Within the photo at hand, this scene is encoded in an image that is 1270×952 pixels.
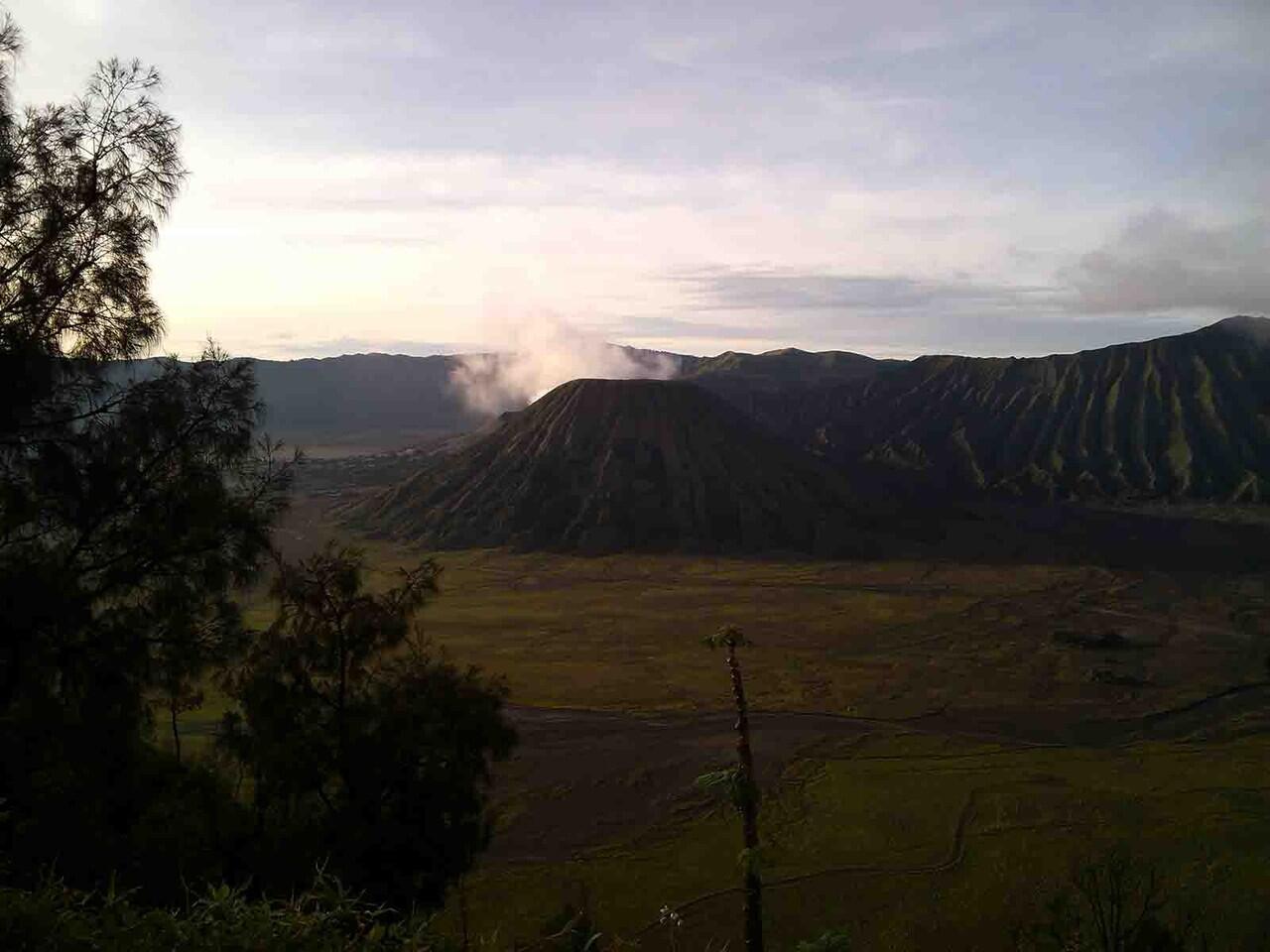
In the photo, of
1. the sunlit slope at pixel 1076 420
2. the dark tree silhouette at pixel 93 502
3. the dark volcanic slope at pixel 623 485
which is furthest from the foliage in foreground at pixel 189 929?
the sunlit slope at pixel 1076 420

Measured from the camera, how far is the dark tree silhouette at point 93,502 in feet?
31.5

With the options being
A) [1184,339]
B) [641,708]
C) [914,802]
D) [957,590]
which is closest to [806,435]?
[1184,339]

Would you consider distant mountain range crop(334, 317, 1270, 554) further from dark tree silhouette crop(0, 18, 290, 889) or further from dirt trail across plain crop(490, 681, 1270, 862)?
dark tree silhouette crop(0, 18, 290, 889)

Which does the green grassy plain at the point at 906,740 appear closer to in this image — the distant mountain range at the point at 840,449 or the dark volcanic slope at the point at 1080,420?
the distant mountain range at the point at 840,449

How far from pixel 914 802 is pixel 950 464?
111541mm

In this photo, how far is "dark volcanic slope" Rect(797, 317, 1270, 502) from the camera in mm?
122312

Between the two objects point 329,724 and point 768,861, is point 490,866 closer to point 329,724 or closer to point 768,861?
point 768,861

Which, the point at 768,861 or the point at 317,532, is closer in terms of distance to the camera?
the point at 768,861

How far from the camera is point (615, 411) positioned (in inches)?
4471

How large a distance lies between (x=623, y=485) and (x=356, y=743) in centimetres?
8779

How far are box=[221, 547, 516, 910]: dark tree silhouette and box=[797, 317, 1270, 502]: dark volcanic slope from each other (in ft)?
395

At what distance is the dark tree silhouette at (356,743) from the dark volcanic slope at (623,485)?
77804 mm

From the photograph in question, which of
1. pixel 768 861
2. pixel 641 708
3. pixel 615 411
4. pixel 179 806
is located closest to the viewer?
pixel 179 806

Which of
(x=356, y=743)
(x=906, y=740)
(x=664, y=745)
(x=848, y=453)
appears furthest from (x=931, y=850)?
(x=848, y=453)
